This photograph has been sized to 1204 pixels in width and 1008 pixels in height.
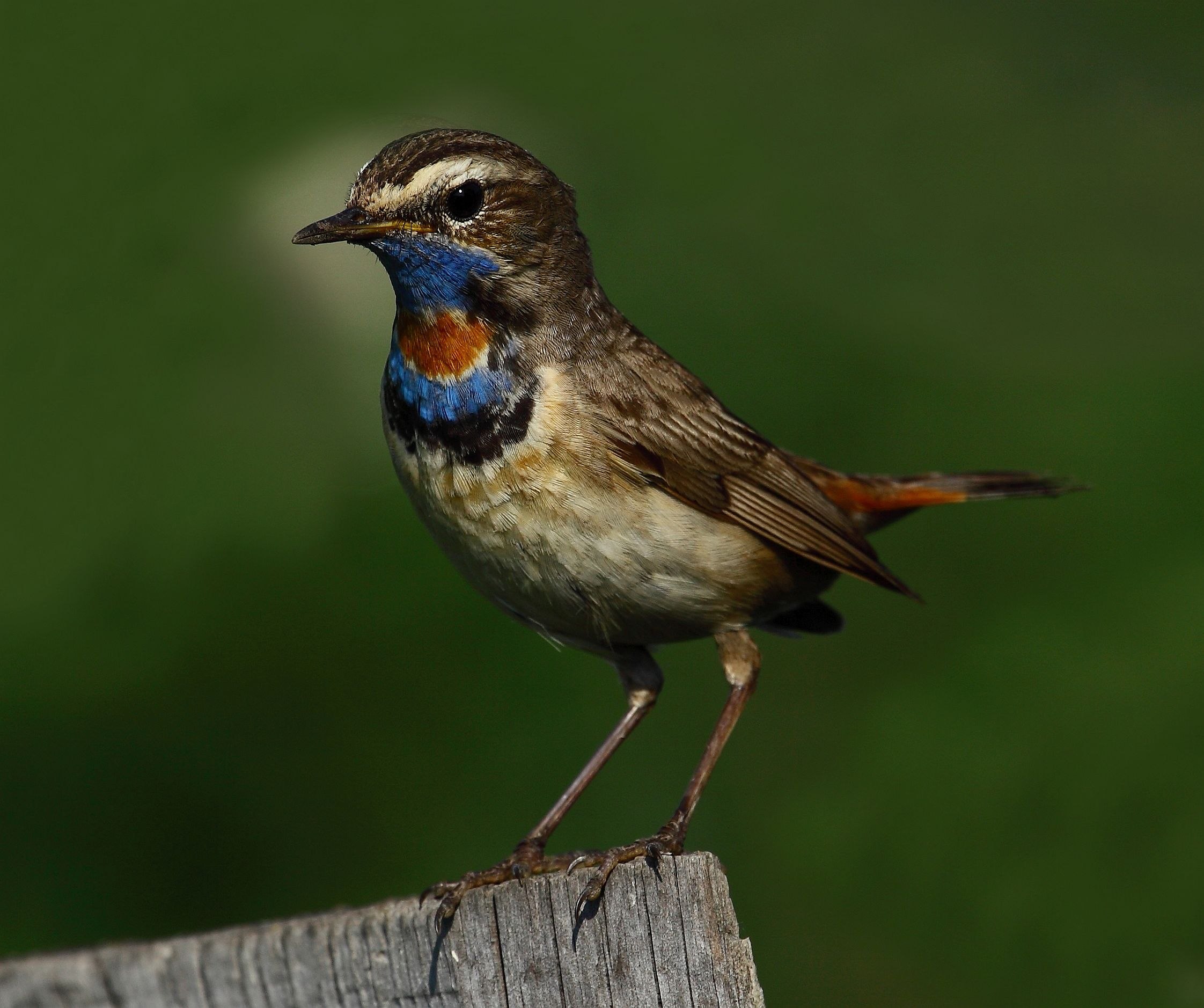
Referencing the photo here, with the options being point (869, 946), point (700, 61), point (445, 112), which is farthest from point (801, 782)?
point (700, 61)

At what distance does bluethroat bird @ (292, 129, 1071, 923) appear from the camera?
451 centimetres

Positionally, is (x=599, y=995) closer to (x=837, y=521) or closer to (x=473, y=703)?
(x=837, y=521)

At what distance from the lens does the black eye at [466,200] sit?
4.55 m

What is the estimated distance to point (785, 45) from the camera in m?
11.5

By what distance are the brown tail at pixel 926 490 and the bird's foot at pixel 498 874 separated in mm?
1946

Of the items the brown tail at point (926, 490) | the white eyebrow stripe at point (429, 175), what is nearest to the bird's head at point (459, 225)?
the white eyebrow stripe at point (429, 175)

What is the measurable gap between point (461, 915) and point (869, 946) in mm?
3773

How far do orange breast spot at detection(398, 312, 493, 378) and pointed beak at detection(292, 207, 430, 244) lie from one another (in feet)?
0.93

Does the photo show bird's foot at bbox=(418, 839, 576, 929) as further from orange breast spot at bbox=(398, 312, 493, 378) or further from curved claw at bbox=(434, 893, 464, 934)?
orange breast spot at bbox=(398, 312, 493, 378)

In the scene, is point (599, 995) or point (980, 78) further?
point (980, 78)

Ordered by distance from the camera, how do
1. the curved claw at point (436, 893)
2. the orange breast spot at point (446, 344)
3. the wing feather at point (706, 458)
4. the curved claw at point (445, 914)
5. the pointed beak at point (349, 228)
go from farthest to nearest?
1. the wing feather at point (706, 458)
2. the orange breast spot at point (446, 344)
3. the pointed beak at point (349, 228)
4. the curved claw at point (436, 893)
5. the curved claw at point (445, 914)

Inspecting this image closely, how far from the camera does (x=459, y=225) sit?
4578 millimetres

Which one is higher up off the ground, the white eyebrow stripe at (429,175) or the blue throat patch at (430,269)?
the white eyebrow stripe at (429,175)

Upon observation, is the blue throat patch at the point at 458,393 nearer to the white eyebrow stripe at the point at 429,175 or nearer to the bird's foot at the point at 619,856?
the white eyebrow stripe at the point at 429,175
